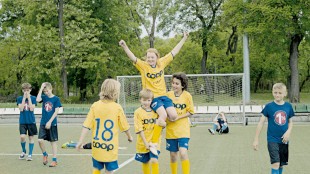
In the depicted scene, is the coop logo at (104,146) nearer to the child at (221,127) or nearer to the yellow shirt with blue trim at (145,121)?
the yellow shirt with blue trim at (145,121)

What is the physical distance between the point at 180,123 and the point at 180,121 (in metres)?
0.03

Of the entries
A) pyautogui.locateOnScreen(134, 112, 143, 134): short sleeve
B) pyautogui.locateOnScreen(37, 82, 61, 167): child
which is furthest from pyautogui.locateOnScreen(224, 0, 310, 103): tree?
pyautogui.locateOnScreen(134, 112, 143, 134): short sleeve

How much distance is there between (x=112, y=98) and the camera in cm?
584

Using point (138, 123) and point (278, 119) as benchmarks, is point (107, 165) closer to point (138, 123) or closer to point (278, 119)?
point (138, 123)

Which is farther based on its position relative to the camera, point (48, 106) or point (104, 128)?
point (48, 106)

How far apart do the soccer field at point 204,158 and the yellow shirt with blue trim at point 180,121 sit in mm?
1867

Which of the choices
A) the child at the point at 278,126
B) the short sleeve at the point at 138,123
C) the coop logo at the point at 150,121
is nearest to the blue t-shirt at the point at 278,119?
the child at the point at 278,126

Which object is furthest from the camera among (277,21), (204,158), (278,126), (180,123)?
(277,21)

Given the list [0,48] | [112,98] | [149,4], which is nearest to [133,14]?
[149,4]

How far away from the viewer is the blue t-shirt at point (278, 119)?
6.99 metres

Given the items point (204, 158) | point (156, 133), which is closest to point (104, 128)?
point (156, 133)

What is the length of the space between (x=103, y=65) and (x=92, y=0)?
5.43 metres

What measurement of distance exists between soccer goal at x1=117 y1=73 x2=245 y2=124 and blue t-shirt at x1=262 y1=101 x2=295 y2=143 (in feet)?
43.4

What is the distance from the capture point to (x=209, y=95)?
20766 millimetres
